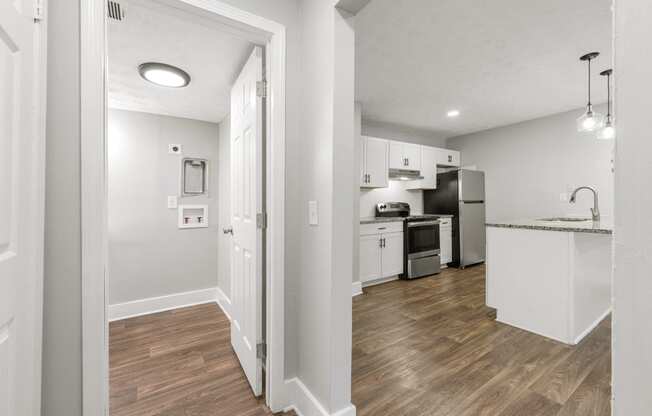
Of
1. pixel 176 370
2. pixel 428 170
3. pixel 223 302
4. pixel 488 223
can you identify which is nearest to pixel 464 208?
pixel 428 170

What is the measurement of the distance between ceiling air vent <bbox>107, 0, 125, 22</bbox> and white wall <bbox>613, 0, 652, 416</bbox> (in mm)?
1962

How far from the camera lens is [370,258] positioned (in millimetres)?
3604

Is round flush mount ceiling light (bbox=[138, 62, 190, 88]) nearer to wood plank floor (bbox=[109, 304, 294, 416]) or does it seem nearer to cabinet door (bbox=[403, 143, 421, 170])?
wood plank floor (bbox=[109, 304, 294, 416])

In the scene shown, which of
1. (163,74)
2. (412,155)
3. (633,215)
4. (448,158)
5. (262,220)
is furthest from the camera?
(448,158)

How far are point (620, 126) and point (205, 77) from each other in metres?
2.47

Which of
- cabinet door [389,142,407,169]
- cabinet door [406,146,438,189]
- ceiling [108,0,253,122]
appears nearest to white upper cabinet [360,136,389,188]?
cabinet door [389,142,407,169]

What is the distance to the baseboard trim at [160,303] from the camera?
2742mm

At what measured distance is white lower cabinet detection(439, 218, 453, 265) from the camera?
14.8 feet

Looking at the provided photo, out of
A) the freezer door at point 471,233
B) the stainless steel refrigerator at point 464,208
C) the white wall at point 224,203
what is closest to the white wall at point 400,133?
the stainless steel refrigerator at point 464,208

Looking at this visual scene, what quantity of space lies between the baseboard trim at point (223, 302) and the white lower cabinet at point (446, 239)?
11.1 feet

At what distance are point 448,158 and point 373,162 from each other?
6.61 feet

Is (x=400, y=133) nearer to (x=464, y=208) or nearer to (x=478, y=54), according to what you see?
(x=464, y=208)

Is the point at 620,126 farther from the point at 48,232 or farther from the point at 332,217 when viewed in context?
the point at 48,232

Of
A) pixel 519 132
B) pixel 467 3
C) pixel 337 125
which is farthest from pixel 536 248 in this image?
pixel 519 132
